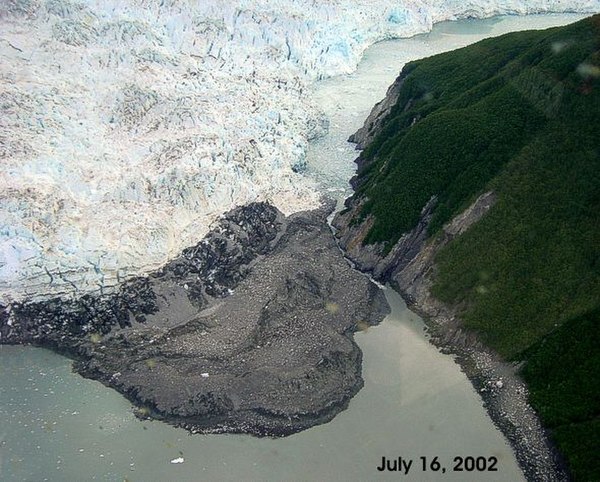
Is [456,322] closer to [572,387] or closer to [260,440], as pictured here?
[572,387]

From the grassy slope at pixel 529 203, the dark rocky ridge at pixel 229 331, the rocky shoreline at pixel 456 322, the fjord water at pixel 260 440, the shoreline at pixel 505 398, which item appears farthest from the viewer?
the dark rocky ridge at pixel 229 331

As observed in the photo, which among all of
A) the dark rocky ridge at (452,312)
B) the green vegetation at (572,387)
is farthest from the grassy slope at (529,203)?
the dark rocky ridge at (452,312)

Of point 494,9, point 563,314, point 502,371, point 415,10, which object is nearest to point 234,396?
point 502,371

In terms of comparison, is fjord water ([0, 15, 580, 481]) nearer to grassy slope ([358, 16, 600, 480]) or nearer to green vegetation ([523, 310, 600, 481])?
green vegetation ([523, 310, 600, 481])

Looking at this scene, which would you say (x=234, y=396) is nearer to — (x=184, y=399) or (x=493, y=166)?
(x=184, y=399)

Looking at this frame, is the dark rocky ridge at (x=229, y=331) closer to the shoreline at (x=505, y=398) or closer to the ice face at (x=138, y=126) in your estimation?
the ice face at (x=138, y=126)
